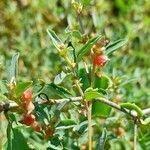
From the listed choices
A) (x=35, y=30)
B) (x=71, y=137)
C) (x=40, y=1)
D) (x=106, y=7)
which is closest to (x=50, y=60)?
(x=35, y=30)

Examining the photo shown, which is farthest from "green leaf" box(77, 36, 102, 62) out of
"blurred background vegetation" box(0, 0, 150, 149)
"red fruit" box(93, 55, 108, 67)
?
"blurred background vegetation" box(0, 0, 150, 149)

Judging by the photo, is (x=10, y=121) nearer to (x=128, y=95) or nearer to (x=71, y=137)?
(x=71, y=137)

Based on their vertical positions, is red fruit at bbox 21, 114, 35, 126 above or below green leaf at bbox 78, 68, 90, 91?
below

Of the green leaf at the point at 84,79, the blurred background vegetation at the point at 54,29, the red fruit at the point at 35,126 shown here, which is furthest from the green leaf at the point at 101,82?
the blurred background vegetation at the point at 54,29

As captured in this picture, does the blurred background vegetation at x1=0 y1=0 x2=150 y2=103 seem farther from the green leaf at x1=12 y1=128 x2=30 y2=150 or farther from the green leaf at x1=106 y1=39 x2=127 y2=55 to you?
the green leaf at x1=12 y1=128 x2=30 y2=150

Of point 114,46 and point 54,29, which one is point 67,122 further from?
point 54,29
